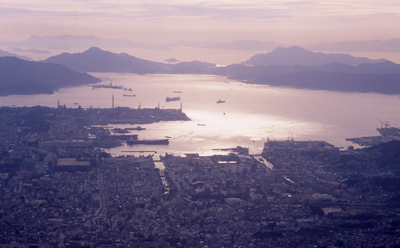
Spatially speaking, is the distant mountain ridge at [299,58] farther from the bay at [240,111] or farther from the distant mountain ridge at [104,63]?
the bay at [240,111]

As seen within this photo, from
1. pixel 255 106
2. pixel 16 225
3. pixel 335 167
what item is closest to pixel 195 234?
pixel 16 225

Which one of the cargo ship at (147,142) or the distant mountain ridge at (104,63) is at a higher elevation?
the distant mountain ridge at (104,63)

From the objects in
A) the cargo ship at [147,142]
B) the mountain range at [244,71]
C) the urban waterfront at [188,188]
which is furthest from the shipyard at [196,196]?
the mountain range at [244,71]

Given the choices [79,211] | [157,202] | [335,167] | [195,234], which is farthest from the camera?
[335,167]

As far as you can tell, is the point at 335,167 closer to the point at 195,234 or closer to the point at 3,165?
the point at 195,234

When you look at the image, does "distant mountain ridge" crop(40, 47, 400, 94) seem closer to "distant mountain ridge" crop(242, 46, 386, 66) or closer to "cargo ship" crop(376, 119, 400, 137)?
"distant mountain ridge" crop(242, 46, 386, 66)

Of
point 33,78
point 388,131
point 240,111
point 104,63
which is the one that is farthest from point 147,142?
point 104,63

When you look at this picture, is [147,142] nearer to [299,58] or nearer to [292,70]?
[292,70]
